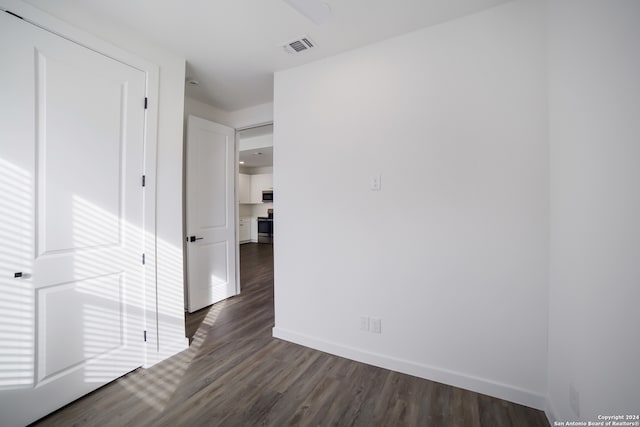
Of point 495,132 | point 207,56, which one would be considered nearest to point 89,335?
point 207,56

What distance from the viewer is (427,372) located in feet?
6.47

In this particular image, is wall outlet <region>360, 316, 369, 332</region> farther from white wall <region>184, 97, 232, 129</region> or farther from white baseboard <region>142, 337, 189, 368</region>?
white wall <region>184, 97, 232, 129</region>

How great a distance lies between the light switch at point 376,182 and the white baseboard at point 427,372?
4.54 feet

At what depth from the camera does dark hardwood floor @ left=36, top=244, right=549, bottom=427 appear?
1.59 meters

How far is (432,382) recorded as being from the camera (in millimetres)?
1936

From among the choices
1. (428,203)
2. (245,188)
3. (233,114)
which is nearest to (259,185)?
(245,188)

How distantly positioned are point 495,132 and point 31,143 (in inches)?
116

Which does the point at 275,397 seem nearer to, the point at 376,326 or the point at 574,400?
the point at 376,326

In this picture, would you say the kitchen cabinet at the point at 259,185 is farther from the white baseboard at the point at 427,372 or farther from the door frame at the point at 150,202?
the white baseboard at the point at 427,372

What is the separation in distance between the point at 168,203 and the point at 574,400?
9.81ft

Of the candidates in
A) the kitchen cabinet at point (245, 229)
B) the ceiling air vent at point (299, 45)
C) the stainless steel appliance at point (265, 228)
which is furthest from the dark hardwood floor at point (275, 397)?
the kitchen cabinet at point (245, 229)

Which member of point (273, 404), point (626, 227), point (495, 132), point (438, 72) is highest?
point (438, 72)

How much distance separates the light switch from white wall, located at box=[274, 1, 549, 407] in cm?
4

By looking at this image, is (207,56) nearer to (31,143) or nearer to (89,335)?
(31,143)
